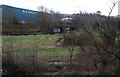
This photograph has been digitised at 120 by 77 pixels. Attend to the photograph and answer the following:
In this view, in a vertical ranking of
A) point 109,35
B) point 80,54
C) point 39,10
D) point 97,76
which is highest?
point 39,10

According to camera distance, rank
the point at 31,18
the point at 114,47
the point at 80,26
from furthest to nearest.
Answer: the point at 31,18
the point at 80,26
the point at 114,47

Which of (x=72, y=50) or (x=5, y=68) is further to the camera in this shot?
(x=72, y=50)

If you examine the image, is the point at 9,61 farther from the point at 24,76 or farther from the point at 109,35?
the point at 109,35

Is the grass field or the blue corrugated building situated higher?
the blue corrugated building

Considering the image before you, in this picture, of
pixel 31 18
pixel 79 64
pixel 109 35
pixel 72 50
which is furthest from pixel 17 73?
pixel 31 18

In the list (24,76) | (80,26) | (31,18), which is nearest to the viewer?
(24,76)

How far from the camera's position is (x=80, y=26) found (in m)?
12.7

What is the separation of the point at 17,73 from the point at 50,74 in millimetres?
1335

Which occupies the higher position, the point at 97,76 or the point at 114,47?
the point at 114,47

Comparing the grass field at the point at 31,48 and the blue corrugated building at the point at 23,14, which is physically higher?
the blue corrugated building at the point at 23,14

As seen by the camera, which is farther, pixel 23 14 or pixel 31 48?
pixel 23 14

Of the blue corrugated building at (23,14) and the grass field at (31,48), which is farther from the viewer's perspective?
the blue corrugated building at (23,14)

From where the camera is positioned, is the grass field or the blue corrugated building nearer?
the grass field

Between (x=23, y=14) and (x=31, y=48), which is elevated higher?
(x=23, y=14)
